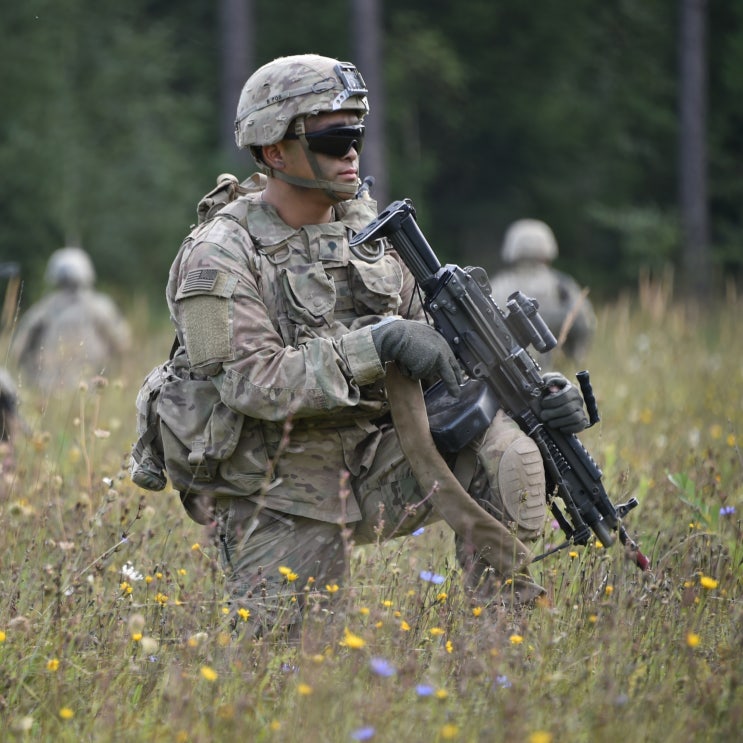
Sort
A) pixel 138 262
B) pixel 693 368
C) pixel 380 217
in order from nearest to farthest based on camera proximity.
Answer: pixel 380 217, pixel 693 368, pixel 138 262

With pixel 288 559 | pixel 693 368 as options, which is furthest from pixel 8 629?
pixel 693 368

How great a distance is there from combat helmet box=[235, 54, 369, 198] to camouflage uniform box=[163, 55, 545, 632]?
0.03 metres

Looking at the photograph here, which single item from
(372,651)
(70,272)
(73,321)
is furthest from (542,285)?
(372,651)

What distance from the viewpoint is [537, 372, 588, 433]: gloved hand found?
3.56m

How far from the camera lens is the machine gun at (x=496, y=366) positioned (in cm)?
358

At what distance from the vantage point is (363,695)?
8.96 feet

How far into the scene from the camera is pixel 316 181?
11.9 ft

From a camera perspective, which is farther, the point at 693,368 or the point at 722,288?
the point at 722,288

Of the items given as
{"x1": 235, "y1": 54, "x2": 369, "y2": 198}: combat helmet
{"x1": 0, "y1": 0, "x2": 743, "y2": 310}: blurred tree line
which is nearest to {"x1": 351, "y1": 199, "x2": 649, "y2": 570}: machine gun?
{"x1": 235, "y1": 54, "x2": 369, "y2": 198}: combat helmet

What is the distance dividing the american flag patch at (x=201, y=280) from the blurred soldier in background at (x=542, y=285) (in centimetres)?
503

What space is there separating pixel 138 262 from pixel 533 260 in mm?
9078

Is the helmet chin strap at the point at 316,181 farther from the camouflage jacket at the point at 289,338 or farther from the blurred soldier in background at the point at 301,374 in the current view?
the camouflage jacket at the point at 289,338

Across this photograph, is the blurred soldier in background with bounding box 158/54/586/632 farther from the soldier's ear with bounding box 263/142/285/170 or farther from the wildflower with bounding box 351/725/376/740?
the wildflower with bounding box 351/725/376/740

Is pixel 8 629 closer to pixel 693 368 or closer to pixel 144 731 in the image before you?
pixel 144 731
